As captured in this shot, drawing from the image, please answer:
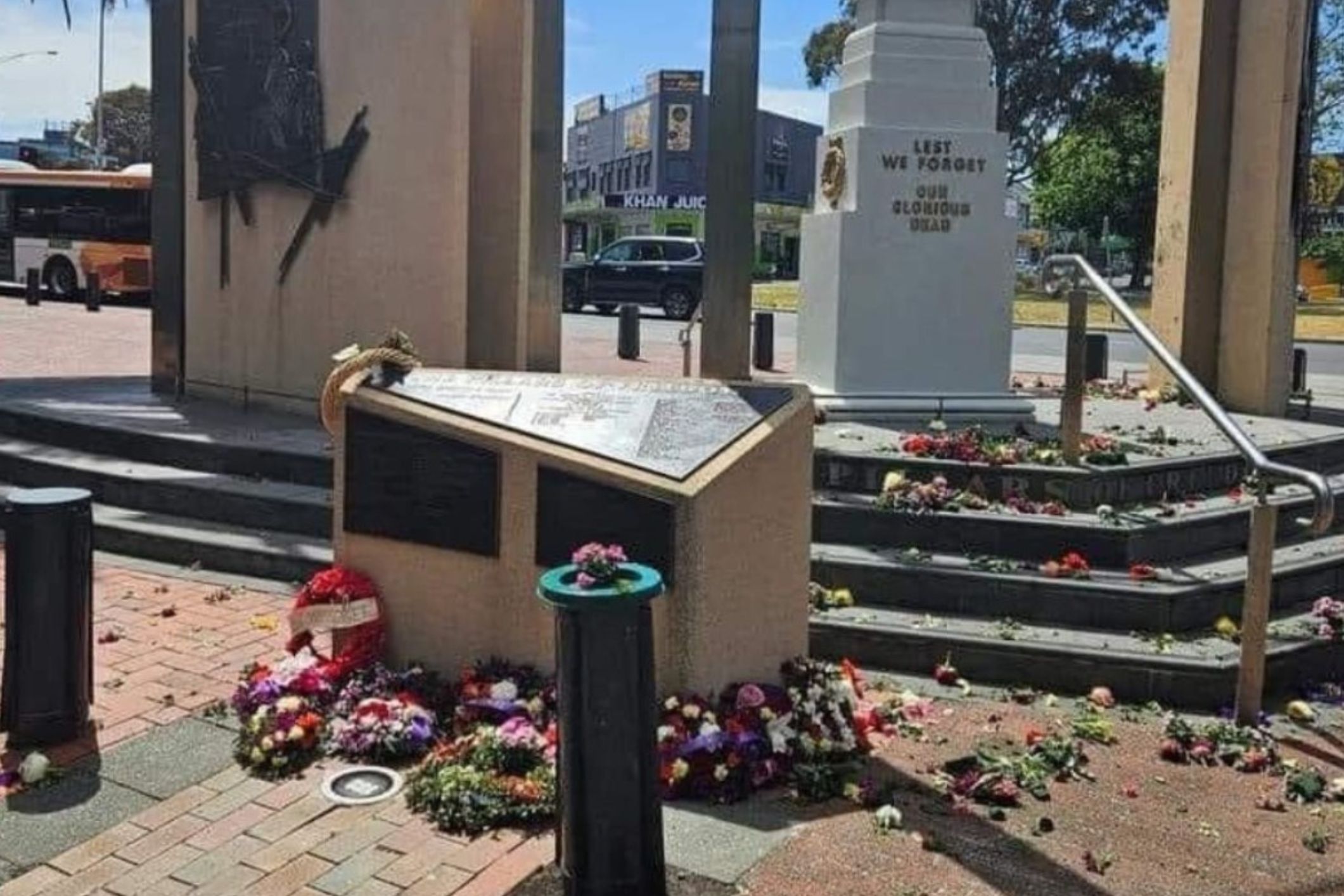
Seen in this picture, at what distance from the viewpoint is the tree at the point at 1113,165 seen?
4000 cm

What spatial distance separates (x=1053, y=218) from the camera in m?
50.8

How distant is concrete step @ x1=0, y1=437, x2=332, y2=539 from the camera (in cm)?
706

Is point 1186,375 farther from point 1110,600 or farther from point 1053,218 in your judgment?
point 1053,218

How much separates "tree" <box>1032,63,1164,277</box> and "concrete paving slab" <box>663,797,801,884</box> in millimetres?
39736

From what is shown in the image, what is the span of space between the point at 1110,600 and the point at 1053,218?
158 ft

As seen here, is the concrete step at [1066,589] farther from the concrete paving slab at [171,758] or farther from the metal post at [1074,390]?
the concrete paving slab at [171,758]

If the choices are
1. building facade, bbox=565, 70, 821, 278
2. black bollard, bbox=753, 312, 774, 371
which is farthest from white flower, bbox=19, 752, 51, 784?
building facade, bbox=565, 70, 821, 278

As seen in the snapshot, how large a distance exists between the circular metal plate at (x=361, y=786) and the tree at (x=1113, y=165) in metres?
39.8

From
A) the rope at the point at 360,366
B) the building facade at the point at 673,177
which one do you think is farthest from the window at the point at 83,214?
the building facade at the point at 673,177

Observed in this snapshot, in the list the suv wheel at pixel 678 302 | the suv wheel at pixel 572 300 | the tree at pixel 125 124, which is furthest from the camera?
the tree at pixel 125 124

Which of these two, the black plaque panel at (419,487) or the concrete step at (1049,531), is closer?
the black plaque panel at (419,487)

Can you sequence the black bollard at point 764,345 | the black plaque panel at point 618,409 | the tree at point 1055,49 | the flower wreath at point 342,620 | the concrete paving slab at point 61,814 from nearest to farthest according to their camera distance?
the concrete paving slab at point 61,814 < the black plaque panel at point 618,409 < the flower wreath at point 342,620 < the black bollard at point 764,345 < the tree at point 1055,49

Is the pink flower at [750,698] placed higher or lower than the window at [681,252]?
lower

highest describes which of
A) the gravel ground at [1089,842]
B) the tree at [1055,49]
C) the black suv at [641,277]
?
the tree at [1055,49]
